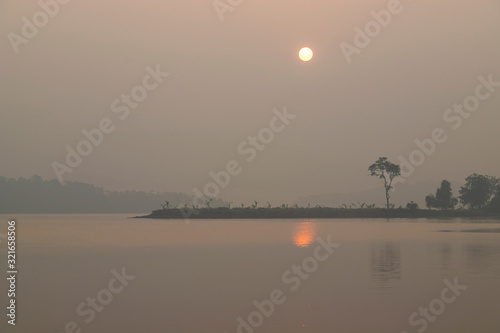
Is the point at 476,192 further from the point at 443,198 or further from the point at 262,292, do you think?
the point at 262,292

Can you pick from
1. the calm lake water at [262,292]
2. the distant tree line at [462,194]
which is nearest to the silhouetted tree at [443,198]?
the distant tree line at [462,194]

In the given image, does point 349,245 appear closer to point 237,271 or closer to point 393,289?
point 237,271

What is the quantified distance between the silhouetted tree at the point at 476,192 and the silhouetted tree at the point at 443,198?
529 centimetres

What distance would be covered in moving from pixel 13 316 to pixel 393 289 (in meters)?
12.2

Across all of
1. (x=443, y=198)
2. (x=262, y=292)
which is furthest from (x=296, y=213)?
(x=262, y=292)

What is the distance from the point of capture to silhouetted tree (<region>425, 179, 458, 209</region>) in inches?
4729

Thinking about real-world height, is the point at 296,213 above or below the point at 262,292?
above

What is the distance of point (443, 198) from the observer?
120 m

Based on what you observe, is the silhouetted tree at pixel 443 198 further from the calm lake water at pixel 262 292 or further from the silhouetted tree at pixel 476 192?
the calm lake water at pixel 262 292

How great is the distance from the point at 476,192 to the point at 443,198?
28.8 ft

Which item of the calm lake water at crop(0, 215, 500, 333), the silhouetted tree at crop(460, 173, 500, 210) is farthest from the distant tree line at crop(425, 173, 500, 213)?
the calm lake water at crop(0, 215, 500, 333)

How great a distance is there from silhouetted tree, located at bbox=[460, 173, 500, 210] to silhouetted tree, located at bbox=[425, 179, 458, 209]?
529 cm

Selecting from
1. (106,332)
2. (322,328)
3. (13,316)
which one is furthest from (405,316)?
(13,316)

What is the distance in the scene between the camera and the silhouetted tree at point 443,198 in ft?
394
